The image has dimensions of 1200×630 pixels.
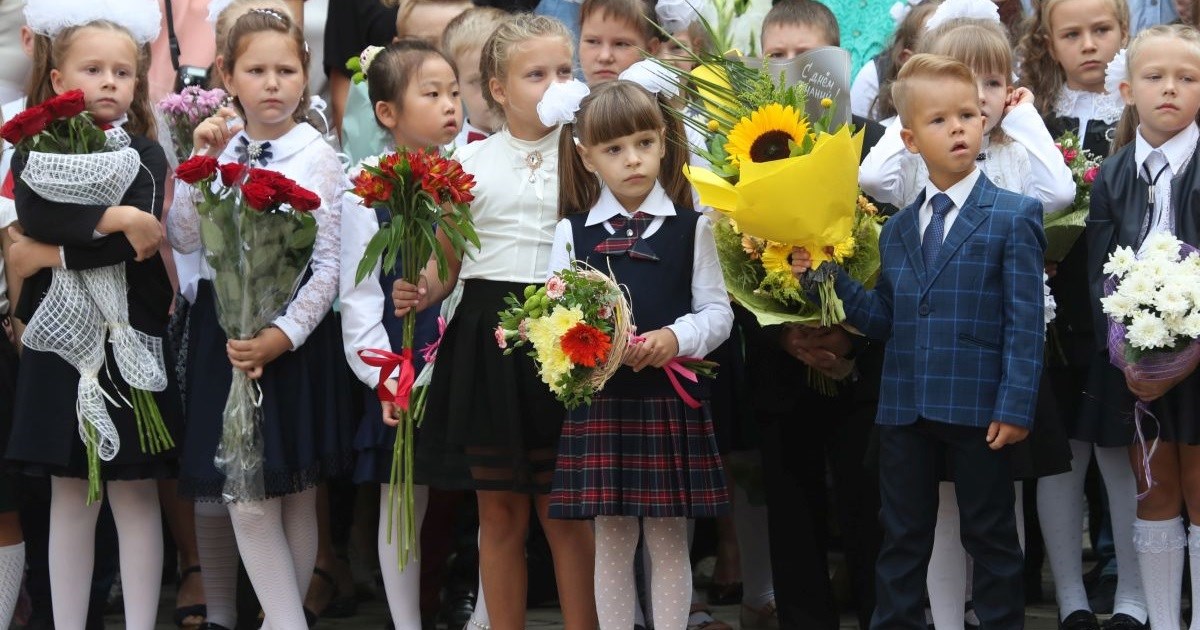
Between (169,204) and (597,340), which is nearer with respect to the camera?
(597,340)

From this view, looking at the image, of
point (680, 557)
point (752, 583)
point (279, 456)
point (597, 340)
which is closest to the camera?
point (597, 340)

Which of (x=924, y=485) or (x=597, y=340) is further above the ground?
(x=597, y=340)

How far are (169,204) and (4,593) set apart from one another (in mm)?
1511

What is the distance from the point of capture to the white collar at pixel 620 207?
5.00m

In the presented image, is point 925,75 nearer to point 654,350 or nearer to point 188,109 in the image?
point 654,350

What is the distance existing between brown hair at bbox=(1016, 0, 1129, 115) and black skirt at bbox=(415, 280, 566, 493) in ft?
7.30

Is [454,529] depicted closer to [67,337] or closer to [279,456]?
[279,456]

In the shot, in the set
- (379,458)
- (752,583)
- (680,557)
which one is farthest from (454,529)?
(680,557)

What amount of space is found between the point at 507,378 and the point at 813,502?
1172 mm

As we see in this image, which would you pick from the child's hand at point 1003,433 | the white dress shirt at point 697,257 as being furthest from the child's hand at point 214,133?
the child's hand at point 1003,433

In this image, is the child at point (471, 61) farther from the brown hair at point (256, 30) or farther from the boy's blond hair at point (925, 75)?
the boy's blond hair at point (925, 75)

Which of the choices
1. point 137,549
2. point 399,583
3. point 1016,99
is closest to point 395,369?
point 399,583

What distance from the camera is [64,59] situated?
5727 millimetres

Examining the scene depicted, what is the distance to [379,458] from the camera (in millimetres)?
5637
